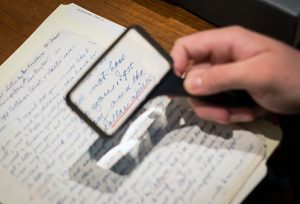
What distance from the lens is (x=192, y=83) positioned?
0.52 metres

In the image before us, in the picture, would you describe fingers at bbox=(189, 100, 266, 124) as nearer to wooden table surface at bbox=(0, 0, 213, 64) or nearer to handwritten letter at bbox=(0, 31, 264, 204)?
handwritten letter at bbox=(0, 31, 264, 204)

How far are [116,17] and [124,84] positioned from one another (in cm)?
12

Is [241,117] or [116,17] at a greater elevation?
[116,17]

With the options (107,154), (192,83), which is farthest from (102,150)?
(192,83)

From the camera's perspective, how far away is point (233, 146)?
555 mm

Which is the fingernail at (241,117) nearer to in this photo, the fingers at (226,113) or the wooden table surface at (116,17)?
the fingers at (226,113)

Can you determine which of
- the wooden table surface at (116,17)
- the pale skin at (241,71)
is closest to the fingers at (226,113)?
the pale skin at (241,71)

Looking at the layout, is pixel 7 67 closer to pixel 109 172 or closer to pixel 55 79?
pixel 55 79

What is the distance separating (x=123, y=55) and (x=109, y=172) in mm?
155

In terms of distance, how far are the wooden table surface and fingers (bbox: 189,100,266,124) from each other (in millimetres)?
126

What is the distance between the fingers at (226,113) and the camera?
21.5 inches

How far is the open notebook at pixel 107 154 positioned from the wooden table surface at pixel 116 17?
0.08 meters

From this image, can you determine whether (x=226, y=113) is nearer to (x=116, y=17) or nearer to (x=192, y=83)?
(x=192, y=83)

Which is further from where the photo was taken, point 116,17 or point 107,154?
point 116,17
